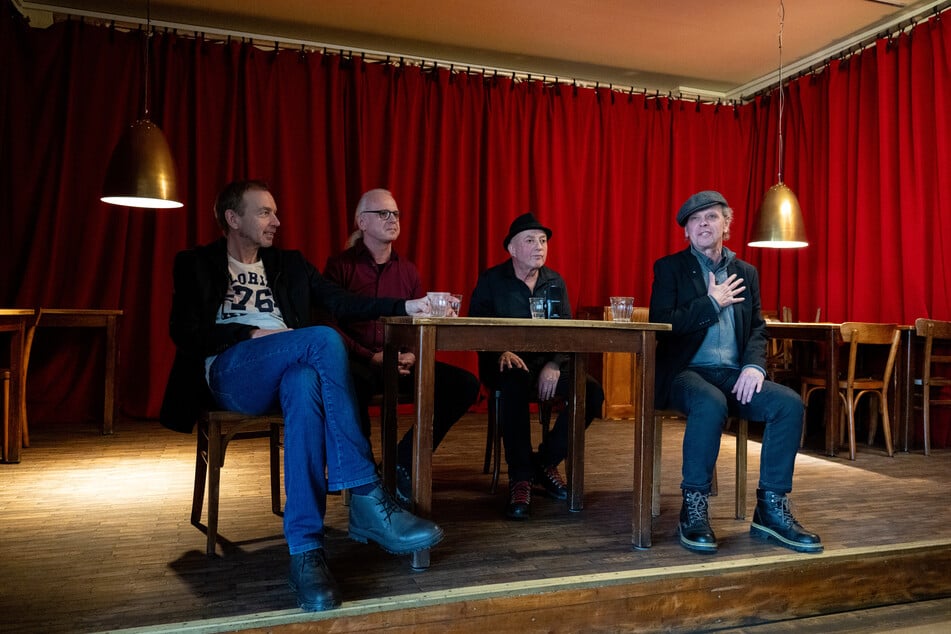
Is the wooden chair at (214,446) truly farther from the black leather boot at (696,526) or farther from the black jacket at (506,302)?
the black leather boot at (696,526)

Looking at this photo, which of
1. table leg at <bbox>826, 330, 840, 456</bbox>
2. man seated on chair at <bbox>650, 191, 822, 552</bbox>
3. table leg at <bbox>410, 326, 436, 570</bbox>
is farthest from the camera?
table leg at <bbox>826, 330, 840, 456</bbox>

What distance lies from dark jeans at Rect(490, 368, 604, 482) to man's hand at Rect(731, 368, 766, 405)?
1.98 ft

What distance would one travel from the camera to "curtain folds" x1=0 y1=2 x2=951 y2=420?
14.4 feet

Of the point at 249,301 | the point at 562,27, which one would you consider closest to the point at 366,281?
the point at 249,301

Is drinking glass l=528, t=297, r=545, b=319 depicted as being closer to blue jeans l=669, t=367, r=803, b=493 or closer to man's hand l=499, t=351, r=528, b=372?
man's hand l=499, t=351, r=528, b=372

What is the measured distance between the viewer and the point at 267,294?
7.51 feet

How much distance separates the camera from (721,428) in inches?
86.7

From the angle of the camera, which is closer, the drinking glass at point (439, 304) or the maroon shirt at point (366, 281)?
the drinking glass at point (439, 304)

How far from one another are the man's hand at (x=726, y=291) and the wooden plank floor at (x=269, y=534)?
2.47 ft

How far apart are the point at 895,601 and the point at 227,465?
8.82 feet

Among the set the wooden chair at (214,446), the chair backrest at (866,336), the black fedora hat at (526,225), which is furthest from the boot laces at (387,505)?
the chair backrest at (866,336)

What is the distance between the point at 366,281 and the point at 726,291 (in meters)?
1.38

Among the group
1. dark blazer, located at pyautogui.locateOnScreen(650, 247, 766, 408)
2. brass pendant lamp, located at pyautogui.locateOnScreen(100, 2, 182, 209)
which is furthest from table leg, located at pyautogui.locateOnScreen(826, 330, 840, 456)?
brass pendant lamp, located at pyautogui.locateOnScreen(100, 2, 182, 209)

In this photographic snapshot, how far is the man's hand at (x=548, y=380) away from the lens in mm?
2689
